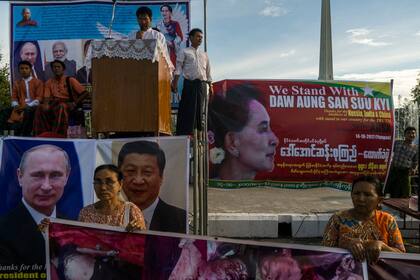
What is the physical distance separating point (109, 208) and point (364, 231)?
71.8 inches

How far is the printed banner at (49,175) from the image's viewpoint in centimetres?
452

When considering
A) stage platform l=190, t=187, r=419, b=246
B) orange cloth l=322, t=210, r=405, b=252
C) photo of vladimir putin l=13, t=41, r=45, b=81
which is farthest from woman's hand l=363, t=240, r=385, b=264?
photo of vladimir putin l=13, t=41, r=45, b=81

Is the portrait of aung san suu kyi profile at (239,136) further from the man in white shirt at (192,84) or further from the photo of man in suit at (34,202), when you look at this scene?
the photo of man in suit at (34,202)

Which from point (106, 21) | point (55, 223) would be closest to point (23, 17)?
point (106, 21)

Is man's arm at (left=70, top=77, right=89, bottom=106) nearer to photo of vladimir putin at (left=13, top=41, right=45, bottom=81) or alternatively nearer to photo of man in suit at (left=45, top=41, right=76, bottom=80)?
photo of man in suit at (left=45, top=41, right=76, bottom=80)

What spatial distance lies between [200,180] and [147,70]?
130 centimetres

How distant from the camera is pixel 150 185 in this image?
4.70 meters

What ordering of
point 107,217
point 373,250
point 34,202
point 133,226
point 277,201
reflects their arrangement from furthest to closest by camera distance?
point 277,201 → point 34,202 → point 107,217 → point 133,226 → point 373,250

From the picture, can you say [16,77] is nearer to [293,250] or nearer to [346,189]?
[346,189]

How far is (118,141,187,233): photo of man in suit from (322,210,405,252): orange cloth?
6.46 feet

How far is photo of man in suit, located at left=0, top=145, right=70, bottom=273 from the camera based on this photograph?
4.42m

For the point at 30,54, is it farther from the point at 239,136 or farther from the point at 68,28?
the point at 239,136

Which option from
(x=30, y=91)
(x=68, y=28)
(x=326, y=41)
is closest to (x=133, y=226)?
(x=30, y=91)

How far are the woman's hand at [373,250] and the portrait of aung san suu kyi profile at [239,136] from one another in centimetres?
437
